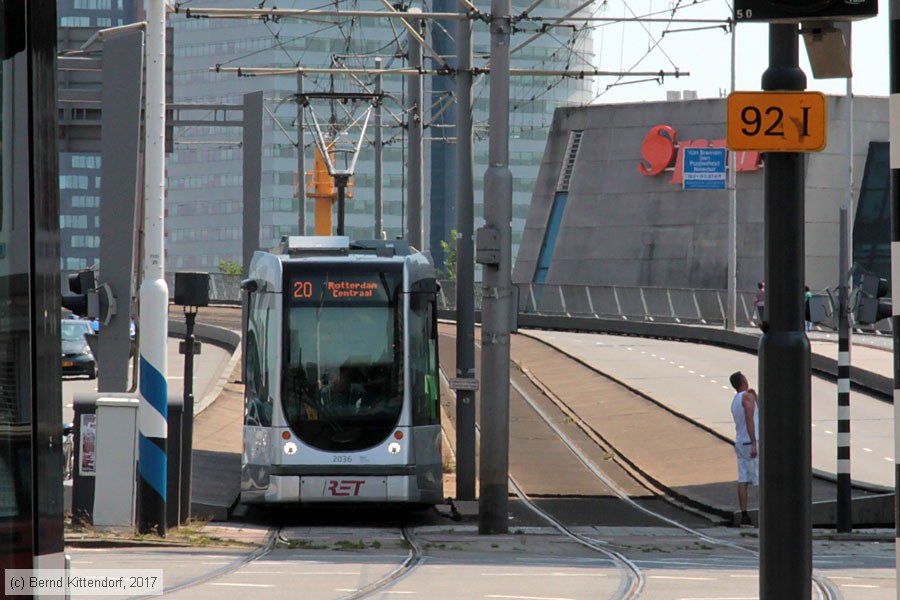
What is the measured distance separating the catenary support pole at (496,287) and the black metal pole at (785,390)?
10084mm

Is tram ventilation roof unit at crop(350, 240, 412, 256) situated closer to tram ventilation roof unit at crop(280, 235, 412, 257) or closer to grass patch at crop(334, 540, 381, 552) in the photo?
tram ventilation roof unit at crop(280, 235, 412, 257)

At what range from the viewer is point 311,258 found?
56.7 feet

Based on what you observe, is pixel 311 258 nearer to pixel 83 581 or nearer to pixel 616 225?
pixel 83 581

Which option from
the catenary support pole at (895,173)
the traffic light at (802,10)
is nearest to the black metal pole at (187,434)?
the traffic light at (802,10)

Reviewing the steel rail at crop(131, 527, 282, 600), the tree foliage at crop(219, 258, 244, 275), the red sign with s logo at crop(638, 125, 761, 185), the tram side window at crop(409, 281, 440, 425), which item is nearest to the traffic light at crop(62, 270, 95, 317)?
the steel rail at crop(131, 527, 282, 600)

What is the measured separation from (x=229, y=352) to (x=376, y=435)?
98.3 feet

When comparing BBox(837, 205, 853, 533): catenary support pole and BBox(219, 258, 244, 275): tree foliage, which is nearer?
BBox(837, 205, 853, 533): catenary support pole

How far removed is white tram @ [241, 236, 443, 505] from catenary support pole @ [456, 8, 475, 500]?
6.34 ft

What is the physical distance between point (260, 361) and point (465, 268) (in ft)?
11.7

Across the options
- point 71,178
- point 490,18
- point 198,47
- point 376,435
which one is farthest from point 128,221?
point 71,178

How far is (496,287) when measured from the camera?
1670 cm

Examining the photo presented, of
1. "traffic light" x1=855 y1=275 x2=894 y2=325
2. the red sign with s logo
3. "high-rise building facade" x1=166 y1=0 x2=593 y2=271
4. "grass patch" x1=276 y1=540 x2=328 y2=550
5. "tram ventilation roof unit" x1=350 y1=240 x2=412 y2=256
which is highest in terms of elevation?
"high-rise building facade" x1=166 y1=0 x2=593 y2=271

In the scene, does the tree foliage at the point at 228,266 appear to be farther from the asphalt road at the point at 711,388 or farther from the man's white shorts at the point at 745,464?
the man's white shorts at the point at 745,464

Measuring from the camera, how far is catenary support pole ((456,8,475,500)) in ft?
62.0
